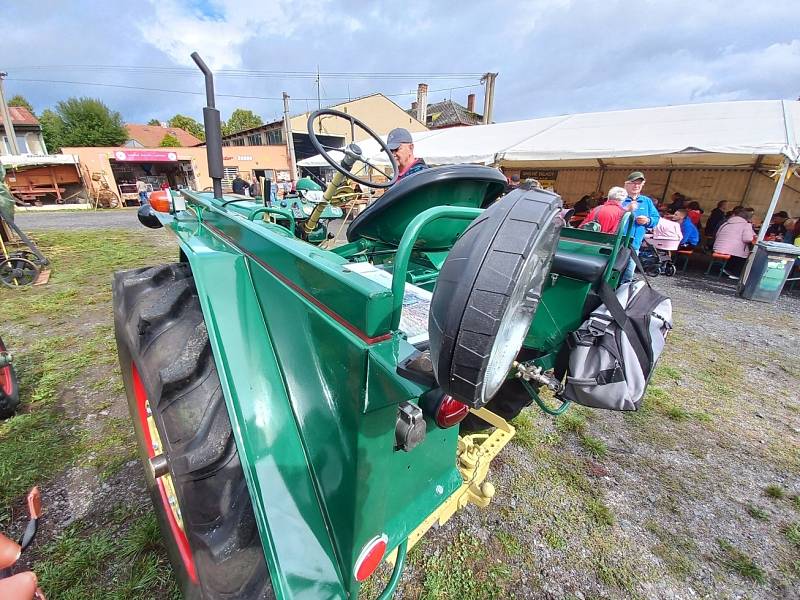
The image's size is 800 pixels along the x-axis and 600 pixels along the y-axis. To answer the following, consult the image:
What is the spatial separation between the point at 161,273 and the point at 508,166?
41.2ft

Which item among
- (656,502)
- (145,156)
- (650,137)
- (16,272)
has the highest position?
(650,137)

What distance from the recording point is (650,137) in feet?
23.5

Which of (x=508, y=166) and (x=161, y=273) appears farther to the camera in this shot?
(x=508, y=166)

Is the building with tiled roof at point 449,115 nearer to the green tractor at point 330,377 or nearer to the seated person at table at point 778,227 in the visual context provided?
the seated person at table at point 778,227

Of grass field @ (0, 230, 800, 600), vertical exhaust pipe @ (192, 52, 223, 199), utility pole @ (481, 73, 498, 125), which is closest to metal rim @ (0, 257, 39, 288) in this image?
grass field @ (0, 230, 800, 600)

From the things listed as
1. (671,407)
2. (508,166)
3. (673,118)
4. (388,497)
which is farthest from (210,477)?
(508,166)

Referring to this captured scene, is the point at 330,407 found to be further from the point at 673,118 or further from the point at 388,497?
the point at 673,118

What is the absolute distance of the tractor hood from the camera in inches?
53.7

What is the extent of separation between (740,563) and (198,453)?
2.43 meters

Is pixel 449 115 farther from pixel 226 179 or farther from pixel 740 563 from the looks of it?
pixel 740 563

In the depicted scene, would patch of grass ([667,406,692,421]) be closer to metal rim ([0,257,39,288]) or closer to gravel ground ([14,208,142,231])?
metal rim ([0,257,39,288])

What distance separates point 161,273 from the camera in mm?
1512

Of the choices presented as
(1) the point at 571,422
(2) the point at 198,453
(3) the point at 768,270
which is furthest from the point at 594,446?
(3) the point at 768,270

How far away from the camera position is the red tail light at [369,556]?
930 millimetres
